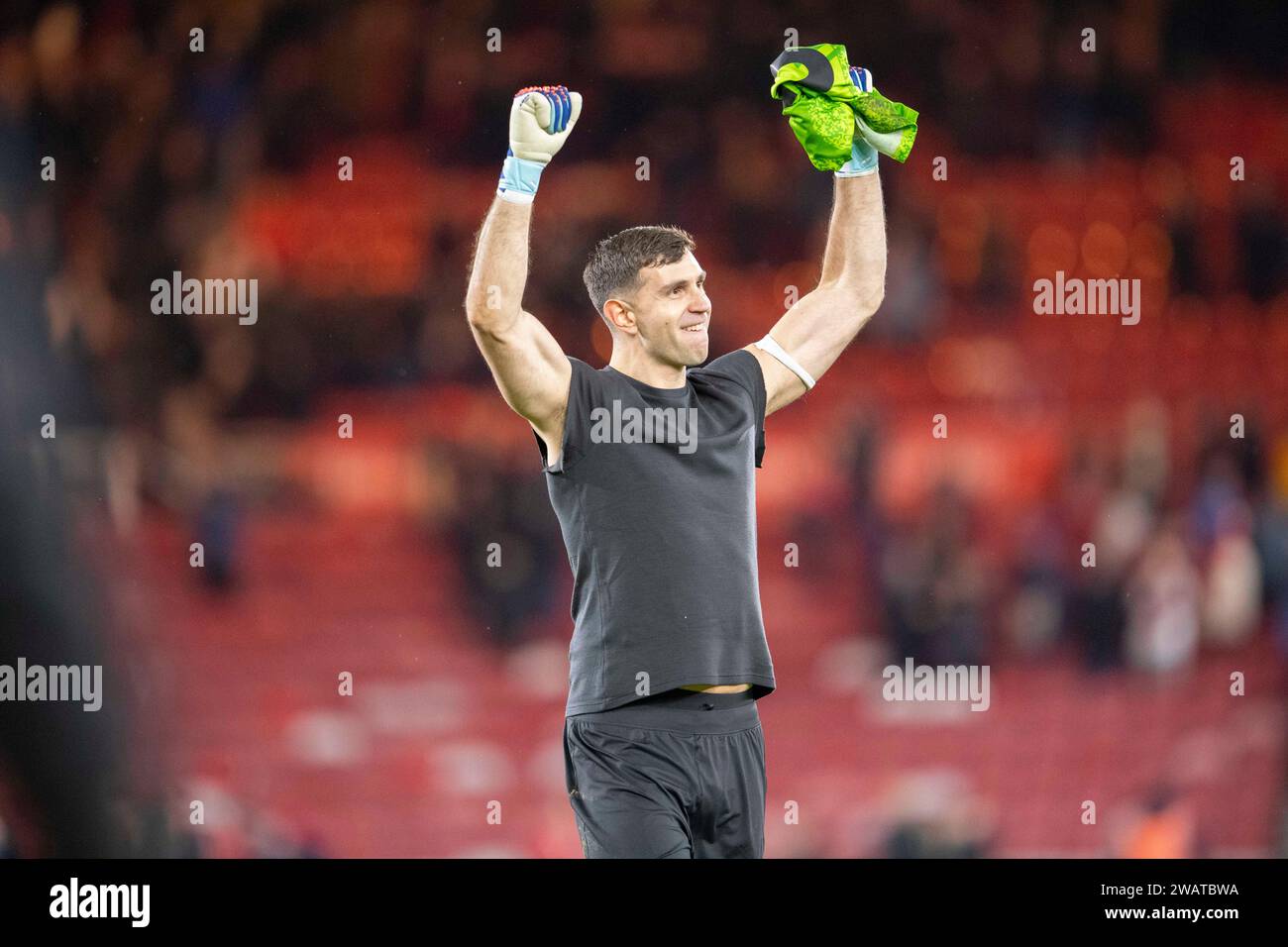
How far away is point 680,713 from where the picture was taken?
7.97 feet

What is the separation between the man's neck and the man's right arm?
0.55 feet

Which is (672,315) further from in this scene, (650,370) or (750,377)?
(750,377)

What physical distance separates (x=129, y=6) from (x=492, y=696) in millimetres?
2574

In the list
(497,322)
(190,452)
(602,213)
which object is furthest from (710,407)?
(190,452)

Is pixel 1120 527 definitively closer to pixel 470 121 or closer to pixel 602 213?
pixel 602 213

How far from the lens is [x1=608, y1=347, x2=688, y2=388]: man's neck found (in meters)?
2.58

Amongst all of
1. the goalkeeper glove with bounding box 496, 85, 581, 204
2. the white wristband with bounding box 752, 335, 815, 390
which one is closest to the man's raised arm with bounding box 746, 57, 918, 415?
the white wristband with bounding box 752, 335, 815, 390

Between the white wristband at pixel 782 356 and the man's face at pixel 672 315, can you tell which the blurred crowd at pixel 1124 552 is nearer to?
the white wristband at pixel 782 356

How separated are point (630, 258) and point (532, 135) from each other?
325 mm

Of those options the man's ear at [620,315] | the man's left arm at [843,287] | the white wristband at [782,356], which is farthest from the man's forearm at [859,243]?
the man's ear at [620,315]

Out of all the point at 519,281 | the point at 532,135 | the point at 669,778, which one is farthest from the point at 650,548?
the point at 532,135

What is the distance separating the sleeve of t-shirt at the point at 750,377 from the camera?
267 cm

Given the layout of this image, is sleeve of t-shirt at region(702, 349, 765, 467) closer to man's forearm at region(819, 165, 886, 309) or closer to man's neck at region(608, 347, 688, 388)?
man's neck at region(608, 347, 688, 388)

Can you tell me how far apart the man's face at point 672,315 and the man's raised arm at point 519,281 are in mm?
184
